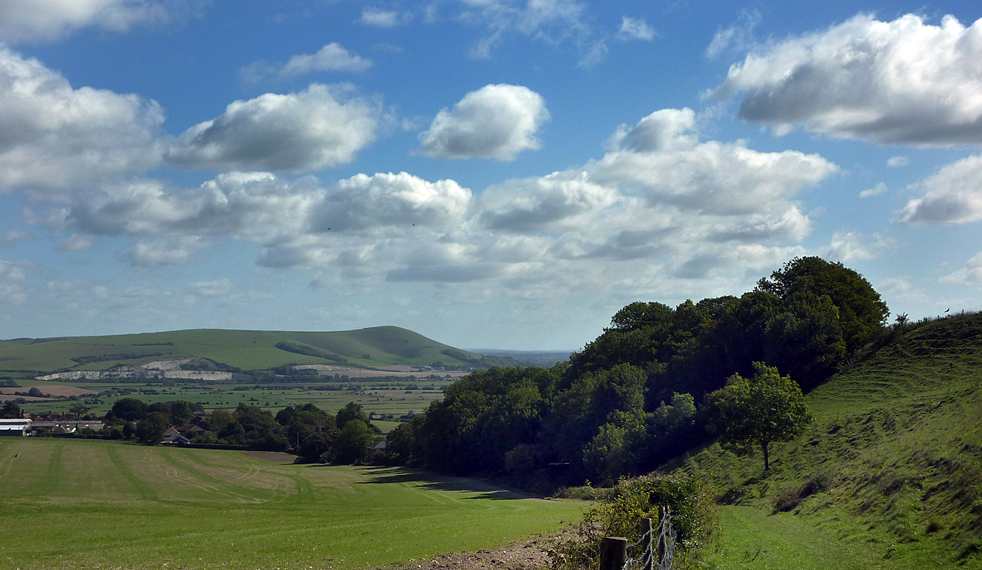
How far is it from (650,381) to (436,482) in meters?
29.2

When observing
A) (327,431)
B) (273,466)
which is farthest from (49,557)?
(327,431)

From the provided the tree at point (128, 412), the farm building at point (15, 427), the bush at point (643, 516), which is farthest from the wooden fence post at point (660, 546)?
the tree at point (128, 412)

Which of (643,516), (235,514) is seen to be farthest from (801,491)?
(235,514)

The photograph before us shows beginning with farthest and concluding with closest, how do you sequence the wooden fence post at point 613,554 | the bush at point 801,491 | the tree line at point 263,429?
the tree line at point 263,429, the bush at point 801,491, the wooden fence post at point 613,554

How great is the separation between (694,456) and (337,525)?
36.0m

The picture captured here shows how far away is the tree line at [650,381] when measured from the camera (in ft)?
229

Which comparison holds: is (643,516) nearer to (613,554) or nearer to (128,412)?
(613,554)

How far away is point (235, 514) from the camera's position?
49.2 meters

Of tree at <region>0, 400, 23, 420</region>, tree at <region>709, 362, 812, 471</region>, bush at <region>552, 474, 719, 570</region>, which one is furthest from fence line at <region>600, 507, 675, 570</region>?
tree at <region>0, 400, 23, 420</region>

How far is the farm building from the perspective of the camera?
15699 centimetres

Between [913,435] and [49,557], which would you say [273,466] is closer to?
[49,557]

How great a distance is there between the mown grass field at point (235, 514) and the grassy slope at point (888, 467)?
35.1ft

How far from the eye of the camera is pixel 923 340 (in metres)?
65.9

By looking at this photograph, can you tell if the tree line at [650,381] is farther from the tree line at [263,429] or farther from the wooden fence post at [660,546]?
the wooden fence post at [660,546]
